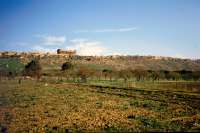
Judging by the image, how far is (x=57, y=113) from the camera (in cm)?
2744

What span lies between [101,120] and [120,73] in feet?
315

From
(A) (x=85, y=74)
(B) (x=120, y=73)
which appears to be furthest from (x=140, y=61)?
(A) (x=85, y=74)

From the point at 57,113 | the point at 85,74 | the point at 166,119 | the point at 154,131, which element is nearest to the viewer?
the point at 154,131

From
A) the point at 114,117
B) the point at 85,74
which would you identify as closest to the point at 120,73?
the point at 85,74

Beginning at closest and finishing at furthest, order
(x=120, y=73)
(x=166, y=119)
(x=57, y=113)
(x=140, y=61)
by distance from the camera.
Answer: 1. (x=166, y=119)
2. (x=57, y=113)
3. (x=120, y=73)
4. (x=140, y=61)

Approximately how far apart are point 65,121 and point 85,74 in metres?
85.1

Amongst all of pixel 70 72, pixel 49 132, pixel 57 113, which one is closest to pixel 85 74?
pixel 70 72

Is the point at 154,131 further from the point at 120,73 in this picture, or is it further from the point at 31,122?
the point at 120,73

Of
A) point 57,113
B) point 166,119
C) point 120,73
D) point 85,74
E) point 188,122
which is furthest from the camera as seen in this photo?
point 120,73

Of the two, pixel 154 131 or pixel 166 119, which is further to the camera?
pixel 166 119

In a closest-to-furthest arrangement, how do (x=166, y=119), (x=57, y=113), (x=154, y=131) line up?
(x=154, y=131) < (x=166, y=119) < (x=57, y=113)

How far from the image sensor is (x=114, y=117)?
82.3 ft

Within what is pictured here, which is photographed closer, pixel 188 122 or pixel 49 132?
pixel 49 132

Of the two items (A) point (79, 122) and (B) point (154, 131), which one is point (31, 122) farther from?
(B) point (154, 131)
